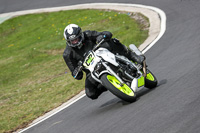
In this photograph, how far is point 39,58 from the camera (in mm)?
16984

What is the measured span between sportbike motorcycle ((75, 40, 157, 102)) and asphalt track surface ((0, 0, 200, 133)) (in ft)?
0.96

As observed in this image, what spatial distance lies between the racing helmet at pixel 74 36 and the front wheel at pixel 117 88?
0.94 meters

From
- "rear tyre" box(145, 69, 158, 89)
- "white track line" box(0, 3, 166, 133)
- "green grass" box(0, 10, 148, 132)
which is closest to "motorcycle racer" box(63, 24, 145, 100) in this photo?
"rear tyre" box(145, 69, 158, 89)

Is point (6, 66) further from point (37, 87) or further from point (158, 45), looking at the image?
point (158, 45)

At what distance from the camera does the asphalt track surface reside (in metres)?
5.70

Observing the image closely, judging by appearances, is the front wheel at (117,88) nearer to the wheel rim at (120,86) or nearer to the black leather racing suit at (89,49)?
the wheel rim at (120,86)

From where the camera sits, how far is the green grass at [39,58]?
1087cm

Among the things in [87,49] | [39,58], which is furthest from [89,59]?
[39,58]

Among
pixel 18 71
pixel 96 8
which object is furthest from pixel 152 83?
pixel 96 8

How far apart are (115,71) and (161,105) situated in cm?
144

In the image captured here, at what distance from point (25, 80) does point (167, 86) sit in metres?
7.75

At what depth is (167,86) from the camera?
7.89 metres

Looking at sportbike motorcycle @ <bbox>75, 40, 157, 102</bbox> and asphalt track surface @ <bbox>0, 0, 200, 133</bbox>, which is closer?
asphalt track surface @ <bbox>0, 0, 200, 133</bbox>

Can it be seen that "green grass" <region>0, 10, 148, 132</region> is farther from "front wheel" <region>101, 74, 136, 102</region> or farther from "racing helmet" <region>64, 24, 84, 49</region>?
"front wheel" <region>101, 74, 136, 102</region>
